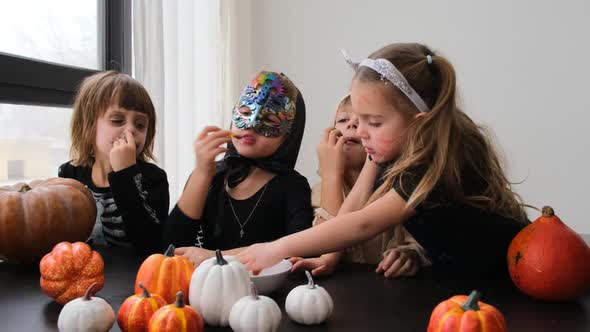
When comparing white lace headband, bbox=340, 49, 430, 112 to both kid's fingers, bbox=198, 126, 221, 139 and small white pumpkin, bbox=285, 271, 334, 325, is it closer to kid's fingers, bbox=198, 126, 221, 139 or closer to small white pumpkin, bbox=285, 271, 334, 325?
kid's fingers, bbox=198, 126, 221, 139

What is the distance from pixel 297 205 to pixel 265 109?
27cm

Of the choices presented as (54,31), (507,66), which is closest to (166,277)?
(54,31)

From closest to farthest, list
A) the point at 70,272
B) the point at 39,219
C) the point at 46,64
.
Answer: the point at 70,272 → the point at 39,219 → the point at 46,64

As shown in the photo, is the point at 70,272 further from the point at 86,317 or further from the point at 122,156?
the point at 122,156

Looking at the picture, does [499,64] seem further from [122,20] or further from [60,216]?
[60,216]

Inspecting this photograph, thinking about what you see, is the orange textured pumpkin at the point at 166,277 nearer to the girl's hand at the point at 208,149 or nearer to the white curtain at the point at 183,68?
the girl's hand at the point at 208,149

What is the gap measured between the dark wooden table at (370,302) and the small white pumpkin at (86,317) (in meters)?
0.06

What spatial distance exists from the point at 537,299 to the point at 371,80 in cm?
56

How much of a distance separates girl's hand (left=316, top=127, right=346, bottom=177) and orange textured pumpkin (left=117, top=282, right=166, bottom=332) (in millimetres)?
858

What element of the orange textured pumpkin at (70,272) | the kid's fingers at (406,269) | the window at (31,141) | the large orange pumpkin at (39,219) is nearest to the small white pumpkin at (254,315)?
the orange textured pumpkin at (70,272)

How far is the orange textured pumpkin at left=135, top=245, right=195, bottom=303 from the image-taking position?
2.57 ft

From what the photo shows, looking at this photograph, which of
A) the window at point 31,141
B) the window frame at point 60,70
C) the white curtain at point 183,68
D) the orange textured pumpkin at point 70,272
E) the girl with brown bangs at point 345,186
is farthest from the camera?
the white curtain at point 183,68

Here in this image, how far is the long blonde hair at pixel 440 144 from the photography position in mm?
1067

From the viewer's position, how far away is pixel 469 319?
624mm
